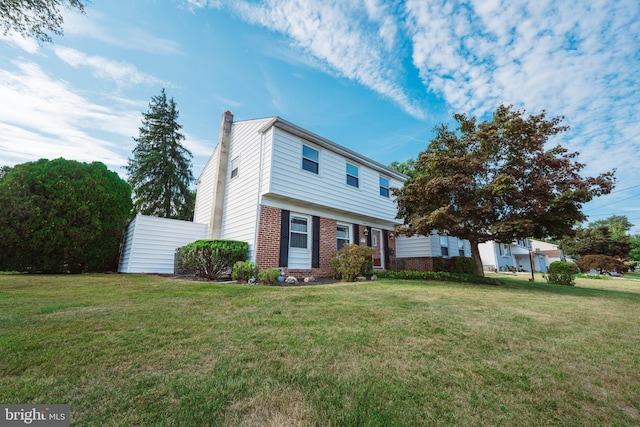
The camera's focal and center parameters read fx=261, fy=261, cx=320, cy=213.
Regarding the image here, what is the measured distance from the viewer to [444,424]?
62.7 inches

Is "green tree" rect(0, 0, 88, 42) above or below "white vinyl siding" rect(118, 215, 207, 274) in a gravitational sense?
above

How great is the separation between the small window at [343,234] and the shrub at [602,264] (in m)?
29.3

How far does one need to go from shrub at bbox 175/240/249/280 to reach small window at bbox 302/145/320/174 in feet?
13.1

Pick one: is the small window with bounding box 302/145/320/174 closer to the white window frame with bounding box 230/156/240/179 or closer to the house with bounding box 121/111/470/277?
the house with bounding box 121/111/470/277

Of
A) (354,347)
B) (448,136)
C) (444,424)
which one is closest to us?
(444,424)

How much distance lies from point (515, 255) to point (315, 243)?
33151 mm

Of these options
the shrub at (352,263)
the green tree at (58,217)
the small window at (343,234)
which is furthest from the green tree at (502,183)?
the green tree at (58,217)

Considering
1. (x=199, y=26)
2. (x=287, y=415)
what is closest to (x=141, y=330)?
(x=287, y=415)

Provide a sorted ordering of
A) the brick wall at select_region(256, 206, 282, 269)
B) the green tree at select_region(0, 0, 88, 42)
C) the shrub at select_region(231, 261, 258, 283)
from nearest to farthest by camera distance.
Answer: the green tree at select_region(0, 0, 88, 42) → the shrub at select_region(231, 261, 258, 283) → the brick wall at select_region(256, 206, 282, 269)

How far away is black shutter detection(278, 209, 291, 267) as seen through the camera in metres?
9.23

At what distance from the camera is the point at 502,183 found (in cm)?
777

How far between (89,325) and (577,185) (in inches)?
457

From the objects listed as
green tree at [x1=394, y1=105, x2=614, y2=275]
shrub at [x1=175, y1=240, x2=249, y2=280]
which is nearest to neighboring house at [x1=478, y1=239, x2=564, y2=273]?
green tree at [x1=394, y1=105, x2=614, y2=275]

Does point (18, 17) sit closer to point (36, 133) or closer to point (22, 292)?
point (36, 133)
